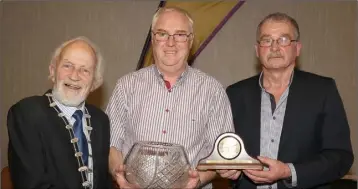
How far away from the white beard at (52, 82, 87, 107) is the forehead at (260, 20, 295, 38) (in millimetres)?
992

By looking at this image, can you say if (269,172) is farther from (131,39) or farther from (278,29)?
(131,39)

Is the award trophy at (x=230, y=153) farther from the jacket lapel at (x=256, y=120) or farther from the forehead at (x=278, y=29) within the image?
the forehead at (x=278, y=29)

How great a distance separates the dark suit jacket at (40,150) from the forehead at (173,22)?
0.66 metres

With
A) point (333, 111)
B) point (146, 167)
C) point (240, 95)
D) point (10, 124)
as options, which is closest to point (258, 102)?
point (240, 95)

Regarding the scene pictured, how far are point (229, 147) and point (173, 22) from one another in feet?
2.19

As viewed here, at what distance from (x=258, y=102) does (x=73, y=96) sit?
981 millimetres

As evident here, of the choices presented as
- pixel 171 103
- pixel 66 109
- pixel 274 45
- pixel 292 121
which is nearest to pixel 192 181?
pixel 171 103

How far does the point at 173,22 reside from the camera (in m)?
2.10

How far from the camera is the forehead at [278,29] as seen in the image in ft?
7.25

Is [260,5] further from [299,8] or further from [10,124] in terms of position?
[10,124]

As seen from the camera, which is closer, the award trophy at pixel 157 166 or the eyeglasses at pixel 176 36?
the award trophy at pixel 157 166

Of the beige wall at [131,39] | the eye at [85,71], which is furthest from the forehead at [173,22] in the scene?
the beige wall at [131,39]

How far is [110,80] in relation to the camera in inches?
156

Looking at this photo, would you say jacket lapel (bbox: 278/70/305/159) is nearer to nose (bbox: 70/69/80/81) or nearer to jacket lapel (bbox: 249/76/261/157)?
jacket lapel (bbox: 249/76/261/157)
